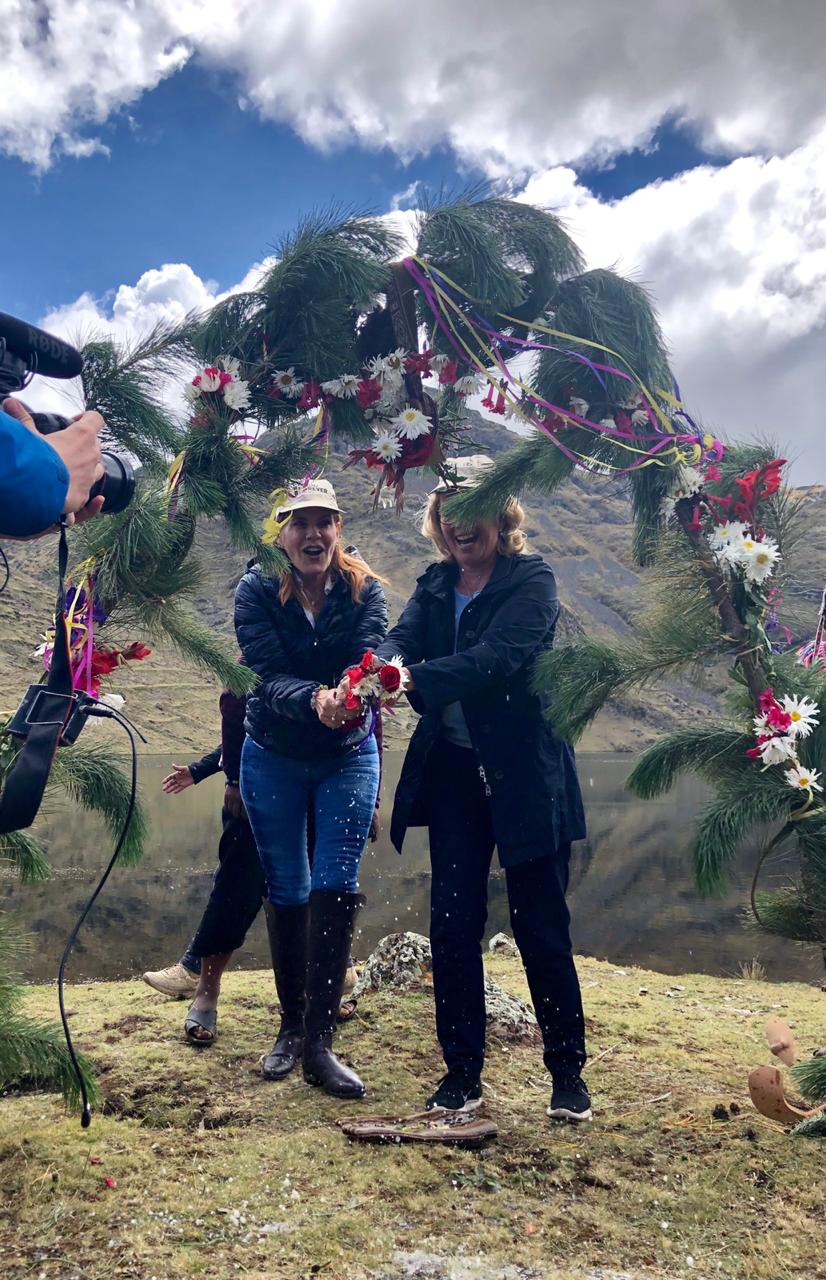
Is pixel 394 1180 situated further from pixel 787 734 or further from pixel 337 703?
pixel 787 734

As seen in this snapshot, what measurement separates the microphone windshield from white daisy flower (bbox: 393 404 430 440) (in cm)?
207

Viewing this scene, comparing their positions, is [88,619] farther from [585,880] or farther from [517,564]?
[585,880]

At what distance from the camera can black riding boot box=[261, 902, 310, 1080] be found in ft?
12.1

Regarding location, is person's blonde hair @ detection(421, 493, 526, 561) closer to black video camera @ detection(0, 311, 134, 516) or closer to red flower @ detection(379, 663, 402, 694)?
red flower @ detection(379, 663, 402, 694)

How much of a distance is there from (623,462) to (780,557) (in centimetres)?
77

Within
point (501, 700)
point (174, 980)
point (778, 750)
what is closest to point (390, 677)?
point (501, 700)

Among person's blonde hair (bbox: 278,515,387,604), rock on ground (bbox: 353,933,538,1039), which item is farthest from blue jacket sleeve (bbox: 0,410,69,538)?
rock on ground (bbox: 353,933,538,1039)

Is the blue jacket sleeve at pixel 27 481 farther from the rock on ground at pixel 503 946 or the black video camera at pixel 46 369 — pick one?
the rock on ground at pixel 503 946

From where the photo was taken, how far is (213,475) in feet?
12.3

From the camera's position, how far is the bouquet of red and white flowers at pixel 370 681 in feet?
10.4

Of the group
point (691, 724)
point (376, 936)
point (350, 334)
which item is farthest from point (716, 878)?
point (376, 936)

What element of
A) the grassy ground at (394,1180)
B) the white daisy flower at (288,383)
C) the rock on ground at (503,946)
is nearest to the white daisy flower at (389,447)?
the white daisy flower at (288,383)

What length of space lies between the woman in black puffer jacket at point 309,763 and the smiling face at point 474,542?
0.40 metres

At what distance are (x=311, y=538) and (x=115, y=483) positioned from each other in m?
1.45
